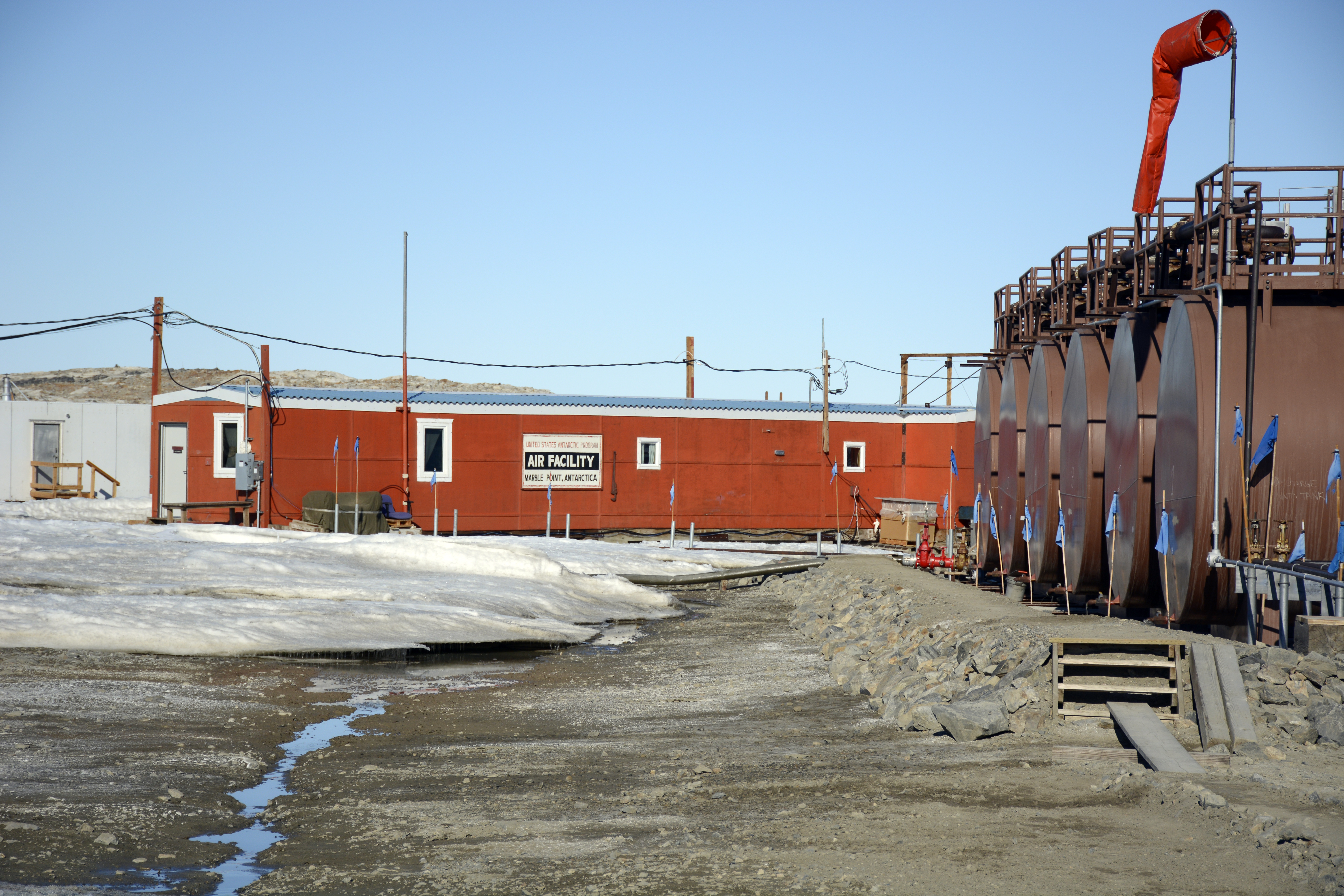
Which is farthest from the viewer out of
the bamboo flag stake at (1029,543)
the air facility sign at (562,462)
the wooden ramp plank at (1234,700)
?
the air facility sign at (562,462)

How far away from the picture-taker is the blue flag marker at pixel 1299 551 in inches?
495

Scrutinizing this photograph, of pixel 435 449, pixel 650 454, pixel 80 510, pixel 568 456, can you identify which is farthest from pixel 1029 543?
pixel 80 510

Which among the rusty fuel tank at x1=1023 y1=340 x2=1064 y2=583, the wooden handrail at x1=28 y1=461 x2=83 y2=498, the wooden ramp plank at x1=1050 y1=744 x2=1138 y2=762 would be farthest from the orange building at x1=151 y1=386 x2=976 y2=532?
the wooden ramp plank at x1=1050 y1=744 x2=1138 y2=762

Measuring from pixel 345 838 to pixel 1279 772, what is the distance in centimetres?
636

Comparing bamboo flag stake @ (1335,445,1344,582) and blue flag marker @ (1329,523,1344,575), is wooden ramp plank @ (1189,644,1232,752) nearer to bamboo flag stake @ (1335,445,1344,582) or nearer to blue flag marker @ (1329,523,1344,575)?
blue flag marker @ (1329,523,1344,575)

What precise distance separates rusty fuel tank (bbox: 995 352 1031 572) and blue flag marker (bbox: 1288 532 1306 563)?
8934 mm

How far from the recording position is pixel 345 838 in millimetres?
7648

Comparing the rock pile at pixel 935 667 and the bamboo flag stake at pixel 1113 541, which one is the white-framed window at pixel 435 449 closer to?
the rock pile at pixel 935 667

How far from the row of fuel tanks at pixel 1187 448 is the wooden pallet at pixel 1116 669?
365cm

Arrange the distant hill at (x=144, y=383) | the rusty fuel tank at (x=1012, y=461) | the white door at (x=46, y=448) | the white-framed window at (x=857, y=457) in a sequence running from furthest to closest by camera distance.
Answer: the distant hill at (x=144, y=383)
the white door at (x=46, y=448)
the white-framed window at (x=857, y=457)
the rusty fuel tank at (x=1012, y=461)

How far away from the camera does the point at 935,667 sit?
41.7 ft

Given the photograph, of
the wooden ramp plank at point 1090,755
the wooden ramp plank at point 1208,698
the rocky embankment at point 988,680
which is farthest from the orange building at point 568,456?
the wooden ramp plank at point 1090,755

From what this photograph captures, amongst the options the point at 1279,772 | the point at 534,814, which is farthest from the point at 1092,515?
the point at 534,814

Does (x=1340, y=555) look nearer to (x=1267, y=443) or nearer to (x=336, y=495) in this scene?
(x=1267, y=443)
